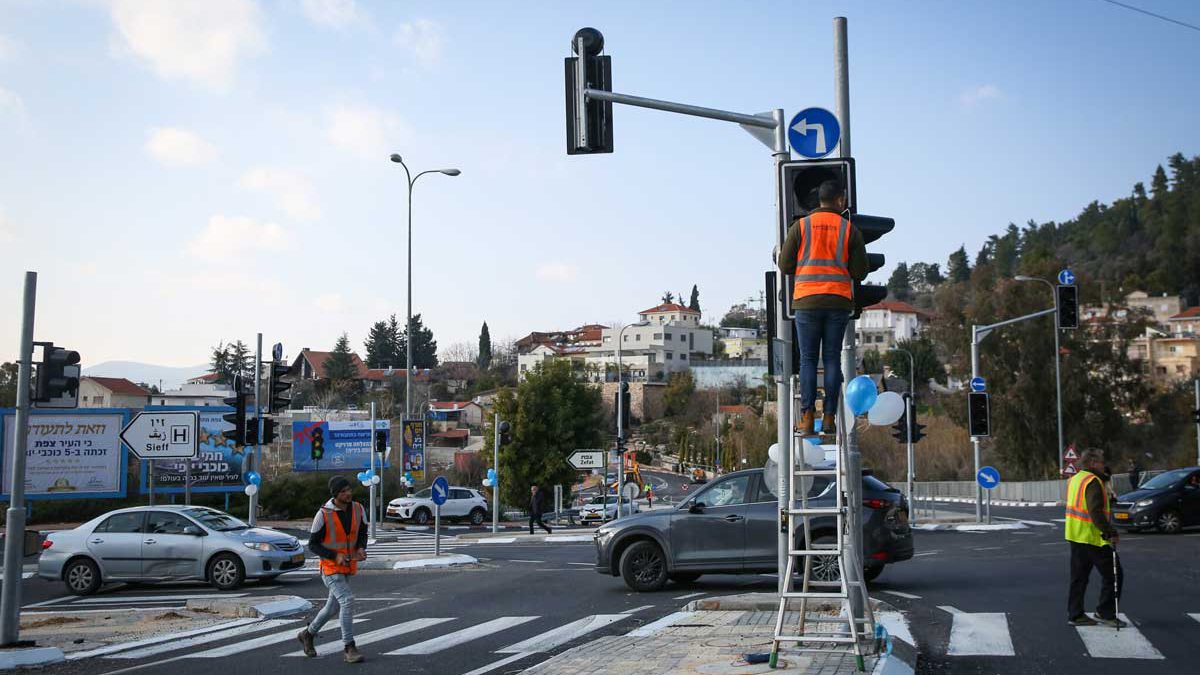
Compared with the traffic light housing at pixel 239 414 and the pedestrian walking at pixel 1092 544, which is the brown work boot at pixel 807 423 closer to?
the pedestrian walking at pixel 1092 544

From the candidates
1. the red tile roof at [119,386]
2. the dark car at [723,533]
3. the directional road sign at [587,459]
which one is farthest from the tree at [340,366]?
the dark car at [723,533]

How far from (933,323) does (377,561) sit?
51225 millimetres

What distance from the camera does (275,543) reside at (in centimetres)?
1922

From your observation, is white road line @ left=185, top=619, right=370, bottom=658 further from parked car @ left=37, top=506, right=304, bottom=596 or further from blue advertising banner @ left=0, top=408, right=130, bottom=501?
blue advertising banner @ left=0, top=408, right=130, bottom=501

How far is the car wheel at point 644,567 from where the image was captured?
51.8 feet

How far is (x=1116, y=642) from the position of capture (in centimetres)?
975

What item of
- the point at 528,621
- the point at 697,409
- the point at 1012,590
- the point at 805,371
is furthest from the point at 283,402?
the point at 697,409

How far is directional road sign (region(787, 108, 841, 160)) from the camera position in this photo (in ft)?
28.2

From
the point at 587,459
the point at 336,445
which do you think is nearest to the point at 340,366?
the point at 336,445

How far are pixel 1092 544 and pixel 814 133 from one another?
5361 millimetres

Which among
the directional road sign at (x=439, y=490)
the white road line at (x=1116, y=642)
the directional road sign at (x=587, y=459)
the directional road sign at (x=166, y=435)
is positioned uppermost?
the directional road sign at (x=166, y=435)

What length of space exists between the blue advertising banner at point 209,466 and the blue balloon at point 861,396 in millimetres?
38893

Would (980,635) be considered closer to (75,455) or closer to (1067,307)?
(1067,307)

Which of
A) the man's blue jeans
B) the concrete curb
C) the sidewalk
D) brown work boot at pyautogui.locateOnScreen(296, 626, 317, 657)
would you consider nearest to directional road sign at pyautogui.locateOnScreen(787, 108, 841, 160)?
the man's blue jeans
